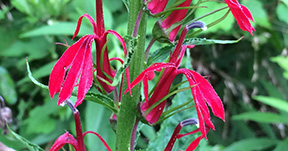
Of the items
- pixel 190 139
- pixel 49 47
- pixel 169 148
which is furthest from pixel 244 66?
pixel 169 148

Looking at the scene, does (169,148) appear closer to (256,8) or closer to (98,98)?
(98,98)

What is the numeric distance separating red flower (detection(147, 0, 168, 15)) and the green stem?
0.02 m

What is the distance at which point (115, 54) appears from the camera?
1.15 meters

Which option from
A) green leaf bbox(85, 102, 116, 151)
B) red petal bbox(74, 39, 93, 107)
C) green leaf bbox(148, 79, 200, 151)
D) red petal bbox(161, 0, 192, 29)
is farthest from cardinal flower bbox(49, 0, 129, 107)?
green leaf bbox(85, 102, 116, 151)

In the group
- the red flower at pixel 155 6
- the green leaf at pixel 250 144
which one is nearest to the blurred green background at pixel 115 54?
the green leaf at pixel 250 144

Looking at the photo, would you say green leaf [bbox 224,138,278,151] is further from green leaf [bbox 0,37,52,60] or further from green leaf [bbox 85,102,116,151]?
green leaf [bbox 0,37,52,60]

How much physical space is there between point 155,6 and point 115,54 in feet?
1.99

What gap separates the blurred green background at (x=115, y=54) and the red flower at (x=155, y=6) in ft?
0.90

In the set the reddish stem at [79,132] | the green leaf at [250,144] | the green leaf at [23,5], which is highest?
the green leaf at [23,5]

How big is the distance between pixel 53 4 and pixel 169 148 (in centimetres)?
93

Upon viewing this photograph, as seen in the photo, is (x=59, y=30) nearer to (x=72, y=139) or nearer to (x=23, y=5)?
(x=23, y=5)

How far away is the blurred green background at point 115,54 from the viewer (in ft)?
3.89

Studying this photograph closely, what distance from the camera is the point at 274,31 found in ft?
5.12

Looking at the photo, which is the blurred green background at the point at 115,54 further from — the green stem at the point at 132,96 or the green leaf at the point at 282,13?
the green stem at the point at 132,96
